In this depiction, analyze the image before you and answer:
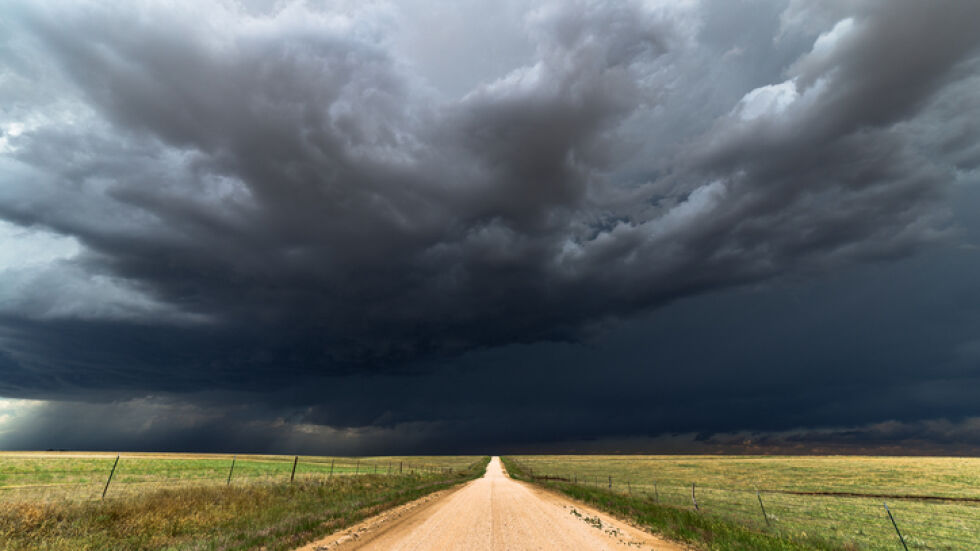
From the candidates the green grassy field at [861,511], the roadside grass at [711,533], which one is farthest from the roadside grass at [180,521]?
the green grassy field at [861,511]

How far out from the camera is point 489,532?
53.9 feet

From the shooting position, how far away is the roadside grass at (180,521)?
13.6m

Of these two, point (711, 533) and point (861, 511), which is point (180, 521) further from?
point (861, 511)

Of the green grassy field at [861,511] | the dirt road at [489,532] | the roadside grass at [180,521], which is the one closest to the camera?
the roadside grass at [180,521]

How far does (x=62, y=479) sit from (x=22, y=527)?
35.0 m

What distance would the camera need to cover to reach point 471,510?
23.6 m

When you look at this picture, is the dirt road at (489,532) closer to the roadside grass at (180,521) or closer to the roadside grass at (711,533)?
the roadside grass at (711,533)

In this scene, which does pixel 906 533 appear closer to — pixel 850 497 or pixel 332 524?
pixel 850 497

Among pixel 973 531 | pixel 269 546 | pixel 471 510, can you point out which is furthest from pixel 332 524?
pixel 973 531

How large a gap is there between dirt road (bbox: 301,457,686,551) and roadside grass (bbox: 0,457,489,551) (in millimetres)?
1570

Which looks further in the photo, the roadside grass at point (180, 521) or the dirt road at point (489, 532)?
the dirt road at point (489, 532)

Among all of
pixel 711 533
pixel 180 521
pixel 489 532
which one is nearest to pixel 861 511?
pixel 711 533

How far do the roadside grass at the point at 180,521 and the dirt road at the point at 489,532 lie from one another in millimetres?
1570

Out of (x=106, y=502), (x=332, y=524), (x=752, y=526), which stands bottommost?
(x=752, y=526)
